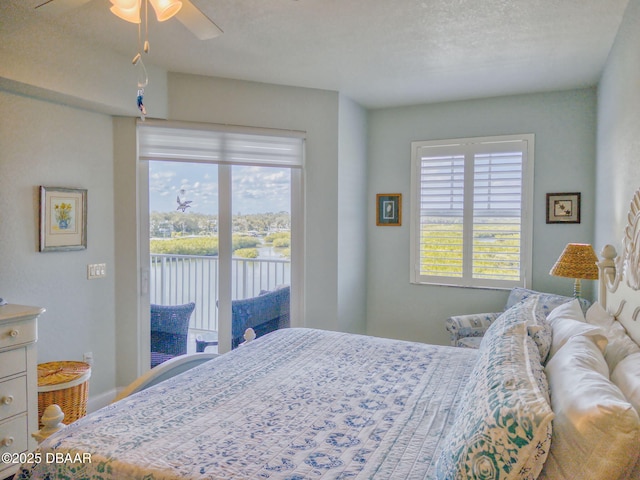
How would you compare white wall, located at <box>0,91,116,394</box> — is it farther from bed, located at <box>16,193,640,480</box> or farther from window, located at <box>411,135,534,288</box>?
window, located at <box>411,135,534,288</box>

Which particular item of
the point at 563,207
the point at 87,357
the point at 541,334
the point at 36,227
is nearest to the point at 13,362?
the point at 87,357

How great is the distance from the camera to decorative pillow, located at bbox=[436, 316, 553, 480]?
102 cm

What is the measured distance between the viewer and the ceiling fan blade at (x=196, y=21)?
185 centimetres

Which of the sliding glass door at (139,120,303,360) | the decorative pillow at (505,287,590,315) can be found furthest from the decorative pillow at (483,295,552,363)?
the sliding glass door at (139,120,303,360)

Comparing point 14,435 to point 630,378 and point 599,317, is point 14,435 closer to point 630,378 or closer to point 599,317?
point 630,378

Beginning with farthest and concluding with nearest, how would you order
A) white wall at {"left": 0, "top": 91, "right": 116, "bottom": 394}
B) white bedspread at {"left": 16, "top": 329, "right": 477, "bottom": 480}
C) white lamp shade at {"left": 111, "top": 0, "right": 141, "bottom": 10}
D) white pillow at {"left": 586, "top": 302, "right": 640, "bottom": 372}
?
white wall at {"left": 0, "top": 91, "right": 116, "bottom": 394}
white lamp shade at {"left": 111, "top": 0, "right": 141, "bottom": 10}
white pillow at {"left": 586, "top": 302, "right": 640, "bottom": 372}
white bedspread at {"left": 16, "top": 329, "right": 477, "bottom": 480}

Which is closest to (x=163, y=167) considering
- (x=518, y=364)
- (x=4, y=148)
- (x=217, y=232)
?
(x=217, y=232)

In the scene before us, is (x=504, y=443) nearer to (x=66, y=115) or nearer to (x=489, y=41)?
(x=489, y=41)

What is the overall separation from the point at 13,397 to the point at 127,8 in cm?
209

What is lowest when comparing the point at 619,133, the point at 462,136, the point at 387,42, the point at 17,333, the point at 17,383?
the point at 17,383

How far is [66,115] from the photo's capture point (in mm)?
3043

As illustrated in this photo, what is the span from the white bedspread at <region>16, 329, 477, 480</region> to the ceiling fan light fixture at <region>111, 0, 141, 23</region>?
1.64 m

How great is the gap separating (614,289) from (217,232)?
2.89m

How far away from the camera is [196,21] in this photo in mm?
1945
